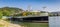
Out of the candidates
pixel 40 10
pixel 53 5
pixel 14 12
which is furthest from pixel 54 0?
pixel 14 12

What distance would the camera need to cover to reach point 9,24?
325 cm

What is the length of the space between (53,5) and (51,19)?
10.3 inches

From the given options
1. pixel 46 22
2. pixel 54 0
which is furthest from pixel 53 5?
pixel 46 22

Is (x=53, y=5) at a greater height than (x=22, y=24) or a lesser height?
greater

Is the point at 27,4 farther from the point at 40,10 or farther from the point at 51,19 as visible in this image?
the point at 51,19

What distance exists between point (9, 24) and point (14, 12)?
240 millimetres

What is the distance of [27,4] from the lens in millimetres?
3270

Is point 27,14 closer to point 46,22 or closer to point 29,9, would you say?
point 29,9

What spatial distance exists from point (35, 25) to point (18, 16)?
0.36m

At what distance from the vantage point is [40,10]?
331 centimetres

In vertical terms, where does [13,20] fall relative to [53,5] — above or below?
below

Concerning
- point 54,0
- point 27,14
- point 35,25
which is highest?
point 54,0

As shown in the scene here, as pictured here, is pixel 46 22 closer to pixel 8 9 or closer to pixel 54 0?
pixel 54 0

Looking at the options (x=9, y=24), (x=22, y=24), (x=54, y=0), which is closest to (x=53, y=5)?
(x=54, y=0)
